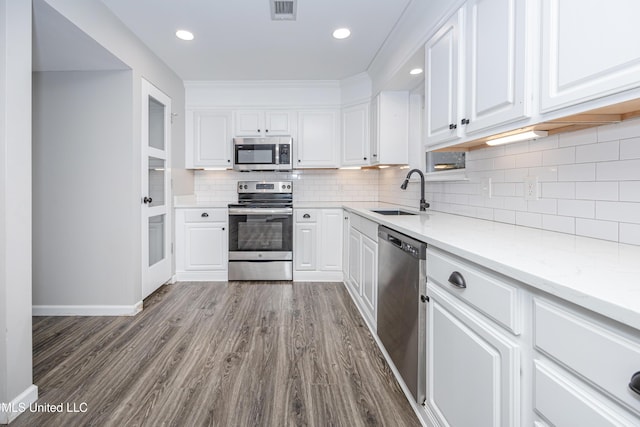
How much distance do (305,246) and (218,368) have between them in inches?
74.1

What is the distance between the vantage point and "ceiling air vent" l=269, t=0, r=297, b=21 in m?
2.29

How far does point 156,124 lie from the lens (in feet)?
10.4

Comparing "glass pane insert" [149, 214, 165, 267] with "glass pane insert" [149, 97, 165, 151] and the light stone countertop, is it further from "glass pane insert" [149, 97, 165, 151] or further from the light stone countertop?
the light stone countertop

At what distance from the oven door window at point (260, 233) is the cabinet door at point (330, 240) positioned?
→ 368 mm

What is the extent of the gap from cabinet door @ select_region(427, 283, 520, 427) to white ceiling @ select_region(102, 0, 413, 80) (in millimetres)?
2180

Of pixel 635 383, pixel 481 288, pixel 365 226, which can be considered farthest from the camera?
pixel 365 226

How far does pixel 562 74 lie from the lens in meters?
1.03

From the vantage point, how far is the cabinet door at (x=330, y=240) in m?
3.63

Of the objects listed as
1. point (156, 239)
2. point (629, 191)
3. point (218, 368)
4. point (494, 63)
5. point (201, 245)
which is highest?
point (494, 63)

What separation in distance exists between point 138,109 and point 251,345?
220 cm

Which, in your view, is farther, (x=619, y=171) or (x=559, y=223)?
(x=559, y=223)

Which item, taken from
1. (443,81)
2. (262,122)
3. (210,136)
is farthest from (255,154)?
(443,81)

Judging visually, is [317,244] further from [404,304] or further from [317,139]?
[404,304]

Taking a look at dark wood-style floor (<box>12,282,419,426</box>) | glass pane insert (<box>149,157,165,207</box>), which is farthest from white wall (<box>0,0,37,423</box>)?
glass pane insert (<box>149,157,165,207</box>)
